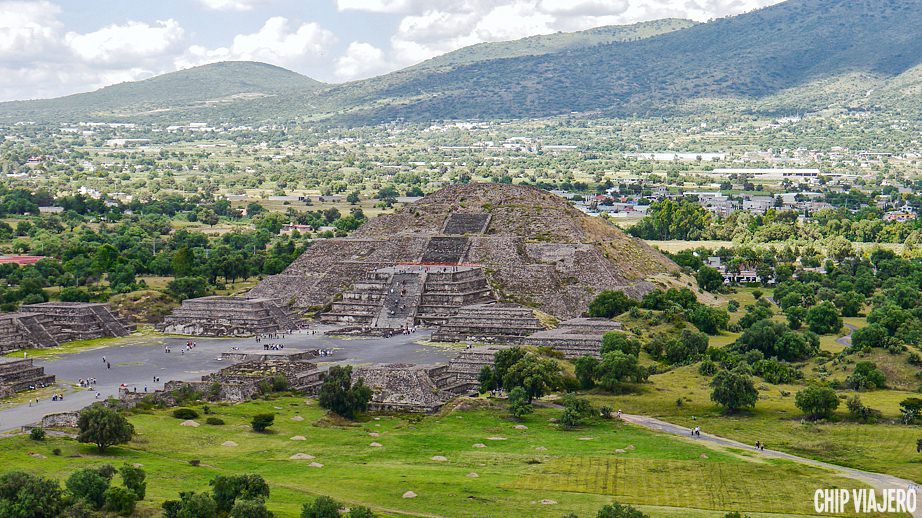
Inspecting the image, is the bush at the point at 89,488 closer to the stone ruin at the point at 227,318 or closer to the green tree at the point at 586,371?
the green tree at the point at 586,371

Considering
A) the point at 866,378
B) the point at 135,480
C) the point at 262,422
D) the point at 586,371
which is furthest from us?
the point at 586,371

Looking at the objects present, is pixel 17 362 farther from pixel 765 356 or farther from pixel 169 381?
pixel 765 356

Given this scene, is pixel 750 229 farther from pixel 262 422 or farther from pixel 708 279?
pixel 262 422

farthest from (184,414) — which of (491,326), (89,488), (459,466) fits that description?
(491,326)

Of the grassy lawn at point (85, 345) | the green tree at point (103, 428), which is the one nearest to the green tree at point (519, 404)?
the green tree at point (103, 428)

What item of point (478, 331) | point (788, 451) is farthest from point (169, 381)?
point (788, 451)

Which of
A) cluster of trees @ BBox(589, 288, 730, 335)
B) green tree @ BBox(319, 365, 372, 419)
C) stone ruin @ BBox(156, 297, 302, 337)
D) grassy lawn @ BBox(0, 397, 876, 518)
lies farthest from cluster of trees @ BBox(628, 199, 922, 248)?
grassy lawn @ BBox(0, 397, 876, 518)

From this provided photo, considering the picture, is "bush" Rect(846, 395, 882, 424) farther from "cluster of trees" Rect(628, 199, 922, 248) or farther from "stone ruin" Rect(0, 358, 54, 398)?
"cluster of trees" Rect(628, 199, 922, 248)
